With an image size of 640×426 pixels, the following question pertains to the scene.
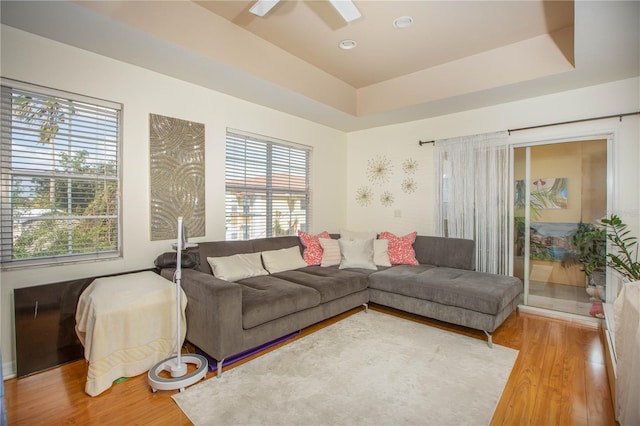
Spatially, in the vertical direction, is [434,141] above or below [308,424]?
above

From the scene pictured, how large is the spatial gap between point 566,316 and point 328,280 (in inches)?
102

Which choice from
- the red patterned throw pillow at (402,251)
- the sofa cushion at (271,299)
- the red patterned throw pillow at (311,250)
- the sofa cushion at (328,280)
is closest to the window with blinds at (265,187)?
the red patterned throw pillow at (311,250)

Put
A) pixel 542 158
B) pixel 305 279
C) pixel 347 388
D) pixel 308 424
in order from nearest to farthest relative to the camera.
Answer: pixel 308 424
pixel 347 388
pixel 305 279
pixel 542 158

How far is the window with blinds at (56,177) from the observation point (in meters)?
2.31

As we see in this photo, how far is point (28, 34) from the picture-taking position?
232 centimetres

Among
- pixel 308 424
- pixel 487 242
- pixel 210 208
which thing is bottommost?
pixel 308 424

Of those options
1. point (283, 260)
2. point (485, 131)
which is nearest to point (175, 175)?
point (283, 260)

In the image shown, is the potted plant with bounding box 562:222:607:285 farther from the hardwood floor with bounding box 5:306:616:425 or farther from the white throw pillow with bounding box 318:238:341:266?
the white throw pillow with bounding box 318:238:341:266

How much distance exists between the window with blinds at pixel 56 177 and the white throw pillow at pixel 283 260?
142cm

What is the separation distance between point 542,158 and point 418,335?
8.22ft

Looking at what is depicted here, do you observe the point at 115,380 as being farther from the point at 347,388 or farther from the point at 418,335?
the point at 418,335

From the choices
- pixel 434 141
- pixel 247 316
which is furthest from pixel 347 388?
pixel 434 141

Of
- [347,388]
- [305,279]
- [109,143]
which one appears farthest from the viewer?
[305,279]

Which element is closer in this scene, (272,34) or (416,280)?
(272,34)
